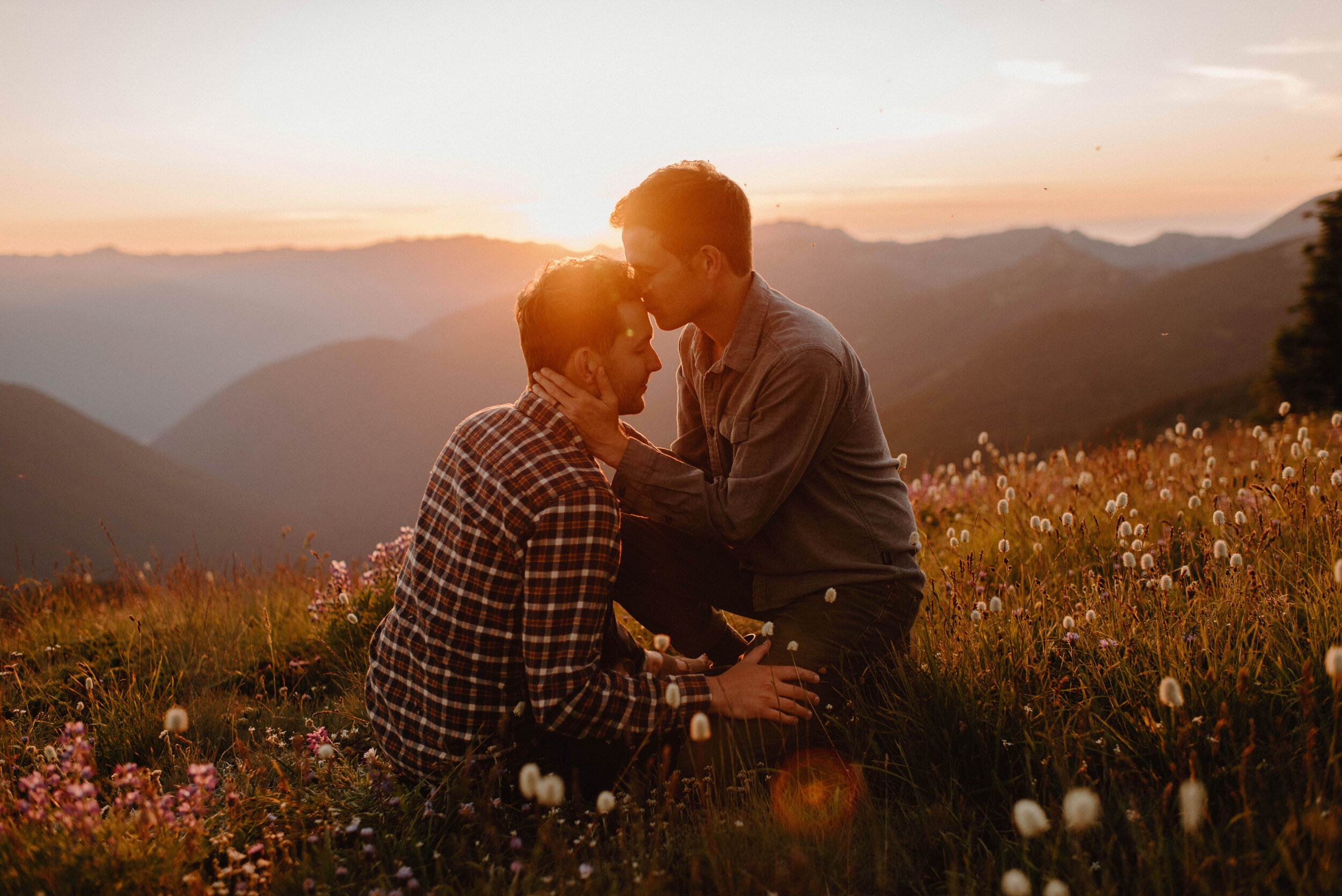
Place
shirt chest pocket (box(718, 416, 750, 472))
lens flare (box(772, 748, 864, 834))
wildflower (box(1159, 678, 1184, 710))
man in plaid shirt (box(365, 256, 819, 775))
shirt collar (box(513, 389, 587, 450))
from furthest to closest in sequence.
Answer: shirt chest pocket (box(718, 416, 750, 472)), shirt collar (box(513, 389, 587, 450)), man in plaid shirt (box(365, 256, 819, 775)), lens flare (box(772, 748, 864, 834)), wildflower (box(1159, 678, 1184, 710))

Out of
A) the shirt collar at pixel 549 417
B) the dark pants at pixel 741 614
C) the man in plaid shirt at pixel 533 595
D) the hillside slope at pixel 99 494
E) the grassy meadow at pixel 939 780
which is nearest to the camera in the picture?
the grassy meadow at pixel 939 780

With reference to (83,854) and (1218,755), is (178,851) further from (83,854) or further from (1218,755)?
(1218,755)

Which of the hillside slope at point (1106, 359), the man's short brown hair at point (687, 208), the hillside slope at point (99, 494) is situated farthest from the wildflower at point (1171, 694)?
the hillside slope at point (99, 494)

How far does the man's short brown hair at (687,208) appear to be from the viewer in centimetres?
359

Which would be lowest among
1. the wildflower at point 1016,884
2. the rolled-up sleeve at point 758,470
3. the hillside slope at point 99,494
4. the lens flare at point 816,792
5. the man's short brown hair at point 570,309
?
the hillside slope at point 99,494

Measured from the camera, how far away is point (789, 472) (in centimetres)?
336

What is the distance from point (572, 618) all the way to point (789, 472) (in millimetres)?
1203

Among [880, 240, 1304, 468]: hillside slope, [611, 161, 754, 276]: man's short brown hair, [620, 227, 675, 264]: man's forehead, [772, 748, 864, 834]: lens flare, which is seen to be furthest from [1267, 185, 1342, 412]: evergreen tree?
[880, 240, 1304, 468]: hillside slope

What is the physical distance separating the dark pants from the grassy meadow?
0.11 m

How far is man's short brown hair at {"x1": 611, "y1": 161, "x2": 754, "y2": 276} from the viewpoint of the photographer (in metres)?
3.59

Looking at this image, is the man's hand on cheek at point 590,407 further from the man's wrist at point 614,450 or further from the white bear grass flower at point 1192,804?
the white bear grass flower at point 1192,804

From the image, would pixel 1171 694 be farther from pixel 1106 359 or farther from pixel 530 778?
pixel 1106 359

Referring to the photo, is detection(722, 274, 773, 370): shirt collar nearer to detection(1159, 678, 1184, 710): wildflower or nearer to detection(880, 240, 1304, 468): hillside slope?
detection(1159, 678, 1184, 710): wildflower

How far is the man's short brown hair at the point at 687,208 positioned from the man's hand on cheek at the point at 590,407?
930 millimetres
